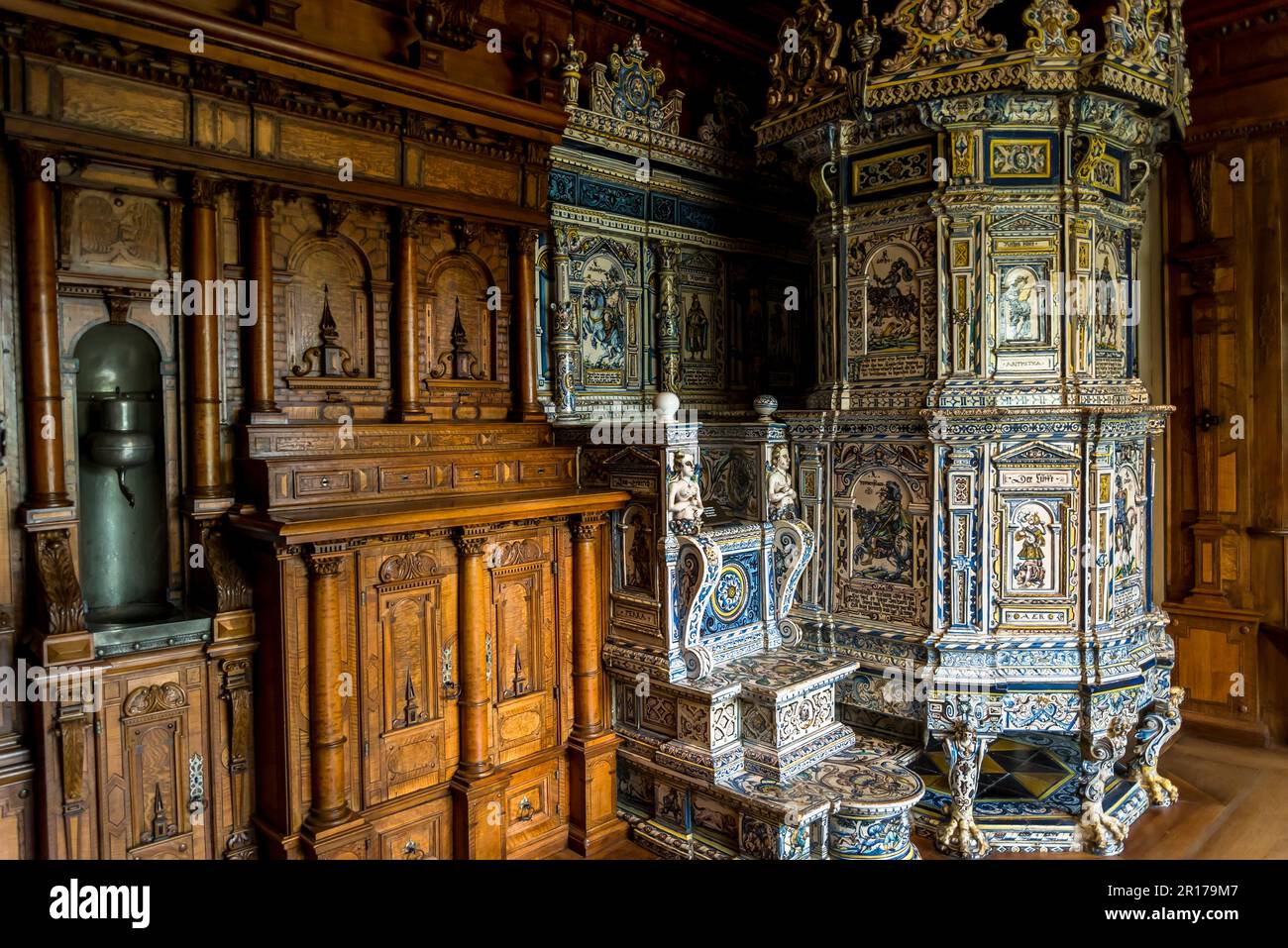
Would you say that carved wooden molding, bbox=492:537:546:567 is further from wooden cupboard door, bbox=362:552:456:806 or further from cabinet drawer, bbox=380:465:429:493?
cabinet drawer, bbox=380:465:429:493

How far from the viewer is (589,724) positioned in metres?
5.04

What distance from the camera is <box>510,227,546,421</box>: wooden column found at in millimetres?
5426

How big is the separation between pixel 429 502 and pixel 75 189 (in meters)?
2.16

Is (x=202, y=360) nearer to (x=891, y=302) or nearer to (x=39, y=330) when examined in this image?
(x=39, y=330)

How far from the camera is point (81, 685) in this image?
3592mm

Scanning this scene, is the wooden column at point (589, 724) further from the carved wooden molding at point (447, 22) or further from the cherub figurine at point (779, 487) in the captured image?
the carved wooden molding at point (447, 22)

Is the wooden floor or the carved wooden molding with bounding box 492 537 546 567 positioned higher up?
the carved wooden molding with bounding box 492 537 546 567

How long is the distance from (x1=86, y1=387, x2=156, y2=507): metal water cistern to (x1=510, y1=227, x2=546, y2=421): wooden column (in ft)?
7.08

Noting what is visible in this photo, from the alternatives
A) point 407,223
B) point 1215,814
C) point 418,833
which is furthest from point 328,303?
point 1215,814

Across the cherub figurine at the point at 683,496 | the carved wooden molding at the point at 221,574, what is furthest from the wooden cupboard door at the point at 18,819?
the cherub figurine at the point at 683,496

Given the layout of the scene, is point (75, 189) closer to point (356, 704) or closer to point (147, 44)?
point (147, 44)

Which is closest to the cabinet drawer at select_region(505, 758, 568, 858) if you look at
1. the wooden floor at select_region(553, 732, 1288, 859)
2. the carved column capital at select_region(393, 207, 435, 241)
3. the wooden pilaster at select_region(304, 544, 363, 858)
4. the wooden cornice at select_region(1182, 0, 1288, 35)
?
the wooden floor at select_region(553, 732, 1288, 859)

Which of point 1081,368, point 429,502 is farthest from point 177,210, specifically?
point 1081,368

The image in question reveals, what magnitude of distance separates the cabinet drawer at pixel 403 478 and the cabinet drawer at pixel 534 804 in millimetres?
1769
